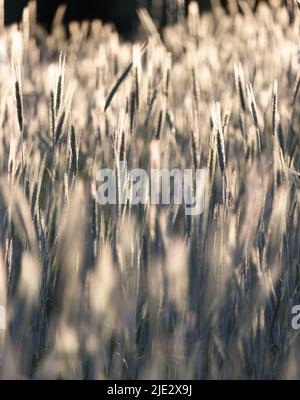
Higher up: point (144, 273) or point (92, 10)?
point (92, 10)

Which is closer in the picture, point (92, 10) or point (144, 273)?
point (144, 273)

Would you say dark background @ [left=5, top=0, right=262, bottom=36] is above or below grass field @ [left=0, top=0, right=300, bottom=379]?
above

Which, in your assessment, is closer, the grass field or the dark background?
the grass field

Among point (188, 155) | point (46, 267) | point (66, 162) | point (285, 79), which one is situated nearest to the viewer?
point (46, 267)

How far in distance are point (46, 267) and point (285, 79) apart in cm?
81

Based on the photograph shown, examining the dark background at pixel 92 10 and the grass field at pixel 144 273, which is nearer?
the grass field at pixel 144 273

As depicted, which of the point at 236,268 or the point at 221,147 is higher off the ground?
the point at 221,147

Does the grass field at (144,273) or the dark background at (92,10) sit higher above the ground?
the dark background at (92,10)
